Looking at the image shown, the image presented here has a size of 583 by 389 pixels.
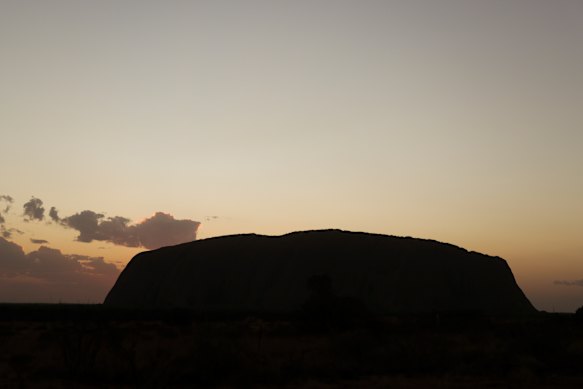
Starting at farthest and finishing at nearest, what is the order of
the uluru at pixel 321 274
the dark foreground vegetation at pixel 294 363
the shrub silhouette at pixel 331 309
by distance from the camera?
the uluru at pixel 321 274
the shrub silhouette at pixel 331 309
the dark foreground vegetation at pixel 294 363

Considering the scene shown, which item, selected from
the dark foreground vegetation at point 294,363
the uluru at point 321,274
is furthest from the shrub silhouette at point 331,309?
the uluru at point 321,274

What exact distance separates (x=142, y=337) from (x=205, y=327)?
37.7 feet

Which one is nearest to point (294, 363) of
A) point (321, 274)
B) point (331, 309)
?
point (331, 309)

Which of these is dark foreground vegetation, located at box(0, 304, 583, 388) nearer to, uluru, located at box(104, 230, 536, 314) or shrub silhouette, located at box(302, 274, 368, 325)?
shrub silhouette, located at box(302, 274, 368, 325)

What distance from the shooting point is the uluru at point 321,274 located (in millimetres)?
80812

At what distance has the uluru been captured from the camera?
265 ft

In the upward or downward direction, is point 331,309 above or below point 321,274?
below

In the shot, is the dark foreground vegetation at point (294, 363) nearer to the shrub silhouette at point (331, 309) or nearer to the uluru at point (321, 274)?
the shrub silhouette at point (331, 309)

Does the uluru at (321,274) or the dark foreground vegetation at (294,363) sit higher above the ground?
the uluru at (321,274)

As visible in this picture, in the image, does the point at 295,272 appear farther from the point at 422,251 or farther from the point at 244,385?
the point at 244,385

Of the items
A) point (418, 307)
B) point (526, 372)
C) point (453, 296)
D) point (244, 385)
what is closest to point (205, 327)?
point (244, 385)

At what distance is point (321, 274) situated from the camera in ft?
264

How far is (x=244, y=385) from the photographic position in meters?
14.4

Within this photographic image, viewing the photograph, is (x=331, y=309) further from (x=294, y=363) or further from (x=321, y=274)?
(x=321, y=274)
